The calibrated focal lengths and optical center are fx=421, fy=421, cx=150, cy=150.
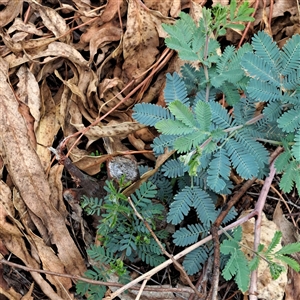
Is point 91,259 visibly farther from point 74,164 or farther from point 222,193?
point 222,193

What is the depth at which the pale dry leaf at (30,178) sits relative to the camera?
2.17 meters

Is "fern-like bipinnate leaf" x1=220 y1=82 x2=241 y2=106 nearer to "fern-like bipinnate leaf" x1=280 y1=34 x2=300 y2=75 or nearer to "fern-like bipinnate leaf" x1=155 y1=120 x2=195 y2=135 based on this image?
"fern-like bipinnate leaf" x1=280 y1=34 x2=300 y2=75

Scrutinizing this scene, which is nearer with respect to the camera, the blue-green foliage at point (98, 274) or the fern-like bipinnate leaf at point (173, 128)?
the fern-like bipinnate leaf at point (173, 128)

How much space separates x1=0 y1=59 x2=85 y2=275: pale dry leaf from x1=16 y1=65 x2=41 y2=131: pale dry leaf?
0.07 m

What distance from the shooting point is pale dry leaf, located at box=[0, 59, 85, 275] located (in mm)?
2174

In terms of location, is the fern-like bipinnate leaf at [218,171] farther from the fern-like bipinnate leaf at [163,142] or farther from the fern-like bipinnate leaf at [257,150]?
the fern-like bipinnate leaf at [163,142]

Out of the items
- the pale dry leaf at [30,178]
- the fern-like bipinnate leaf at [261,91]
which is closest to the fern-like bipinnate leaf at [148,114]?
the fern-like bipinnate leaf at [261,91]

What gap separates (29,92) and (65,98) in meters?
0.20

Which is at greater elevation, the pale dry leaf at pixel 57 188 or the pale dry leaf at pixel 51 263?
the pale dry leaf at pixel 57 188

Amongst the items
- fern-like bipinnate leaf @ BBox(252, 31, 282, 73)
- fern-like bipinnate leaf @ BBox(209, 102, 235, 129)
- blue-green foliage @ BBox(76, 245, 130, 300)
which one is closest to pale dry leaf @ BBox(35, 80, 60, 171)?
blue-green foliage @ BBox(76, 245, 130, 300)

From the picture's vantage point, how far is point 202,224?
2.12m

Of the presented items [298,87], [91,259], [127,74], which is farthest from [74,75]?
[298,87]

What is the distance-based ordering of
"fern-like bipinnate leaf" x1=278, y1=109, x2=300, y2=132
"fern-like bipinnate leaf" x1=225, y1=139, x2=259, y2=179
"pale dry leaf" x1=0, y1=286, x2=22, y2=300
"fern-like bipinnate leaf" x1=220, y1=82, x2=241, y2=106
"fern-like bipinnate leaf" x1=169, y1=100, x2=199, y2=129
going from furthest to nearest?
"pale dry leaf" x1=0, y1=286, x2=22, y2=300, "fern-like bipinnate leaf" x1=220, y1=82, x2=241, y2=106, "fern-like bipinnate leaf" x1=225, y1=139, x2=259, y2=179, "fern-like bipinnate leaf" x1=278, y1=109, x2=300, y2=132, "fern-like bipinnate leaf" x1=169, y1=100, x2=199, y2=129

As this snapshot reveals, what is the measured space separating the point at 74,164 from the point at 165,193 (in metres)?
0.51
